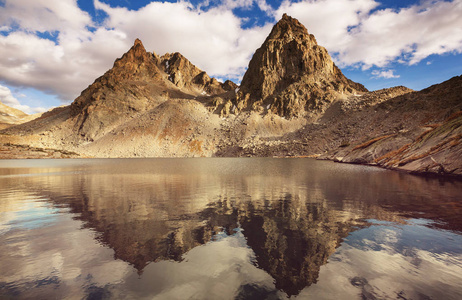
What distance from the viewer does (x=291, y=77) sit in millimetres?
147750

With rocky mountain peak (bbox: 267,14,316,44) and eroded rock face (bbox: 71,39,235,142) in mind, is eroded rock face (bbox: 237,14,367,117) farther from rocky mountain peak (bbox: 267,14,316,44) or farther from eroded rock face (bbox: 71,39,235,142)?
Result: eroded rock face (bbox: 71,39,235,142)

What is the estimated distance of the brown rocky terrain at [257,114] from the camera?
103625 millimetres

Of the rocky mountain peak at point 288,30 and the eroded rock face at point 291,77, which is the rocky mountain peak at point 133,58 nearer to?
the eroded rock face at point 291,77

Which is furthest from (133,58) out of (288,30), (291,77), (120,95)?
(291,77)

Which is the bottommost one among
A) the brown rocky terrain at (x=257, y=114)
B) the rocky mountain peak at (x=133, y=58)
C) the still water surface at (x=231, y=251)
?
the still water surface at (x=231, y=251)

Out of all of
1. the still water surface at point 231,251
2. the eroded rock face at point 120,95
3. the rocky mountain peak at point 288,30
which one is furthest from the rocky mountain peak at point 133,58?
the still water surface at point 231,251

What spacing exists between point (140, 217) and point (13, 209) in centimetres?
752

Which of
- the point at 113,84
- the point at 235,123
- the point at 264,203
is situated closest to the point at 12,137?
the point at 113,84

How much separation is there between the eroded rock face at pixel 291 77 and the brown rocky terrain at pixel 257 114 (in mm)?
627

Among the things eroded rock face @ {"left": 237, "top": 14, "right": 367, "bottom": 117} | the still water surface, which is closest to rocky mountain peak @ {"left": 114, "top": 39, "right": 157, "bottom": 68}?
eroded rock face @ {"left": 237, "top": 14, "right": 367, "bottom": 117}

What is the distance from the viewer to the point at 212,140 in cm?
13325

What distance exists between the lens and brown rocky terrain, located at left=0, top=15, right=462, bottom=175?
10362cm

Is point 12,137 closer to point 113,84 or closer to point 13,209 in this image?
point 113,84

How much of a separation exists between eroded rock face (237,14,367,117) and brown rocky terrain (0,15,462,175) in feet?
2.06
